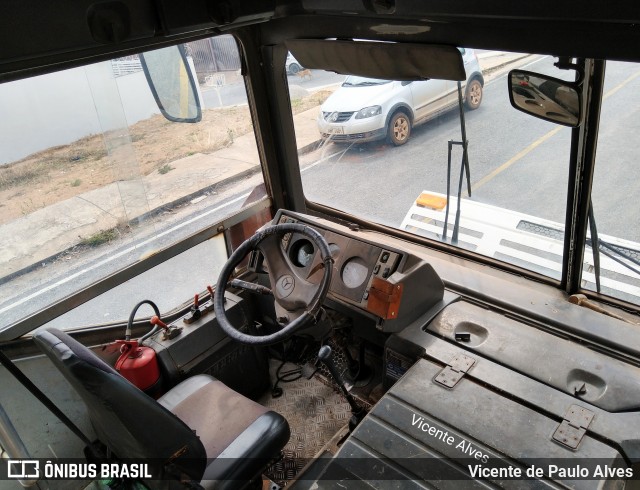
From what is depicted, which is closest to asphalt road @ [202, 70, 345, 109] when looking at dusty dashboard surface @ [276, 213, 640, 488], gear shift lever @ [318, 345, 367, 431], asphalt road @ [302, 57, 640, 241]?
asphalt road @ [302, 57, 640, 241]

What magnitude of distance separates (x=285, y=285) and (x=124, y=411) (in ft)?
3.25

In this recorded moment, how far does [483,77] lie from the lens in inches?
90.0

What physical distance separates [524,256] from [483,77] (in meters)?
0.93

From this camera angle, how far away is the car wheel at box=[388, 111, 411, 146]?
271 cm

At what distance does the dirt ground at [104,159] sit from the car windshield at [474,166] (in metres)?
0.31

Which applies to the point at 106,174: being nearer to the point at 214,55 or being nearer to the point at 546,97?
the point at 214,55

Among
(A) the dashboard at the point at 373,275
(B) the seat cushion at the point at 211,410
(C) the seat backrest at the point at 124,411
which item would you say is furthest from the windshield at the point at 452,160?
(C) the seat backrest at the point at 124,411

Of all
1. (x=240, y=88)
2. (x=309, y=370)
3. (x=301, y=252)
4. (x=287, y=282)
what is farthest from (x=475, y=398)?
(x=240, y=88)

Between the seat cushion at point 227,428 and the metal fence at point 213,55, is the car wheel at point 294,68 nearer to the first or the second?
the metal fence at point 213,55

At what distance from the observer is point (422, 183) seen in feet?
9.21

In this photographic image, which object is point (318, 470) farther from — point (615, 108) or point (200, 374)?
point (615, 108)

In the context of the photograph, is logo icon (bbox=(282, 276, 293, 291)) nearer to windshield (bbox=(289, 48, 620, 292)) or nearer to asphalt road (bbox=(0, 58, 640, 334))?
asphalt road (bbox=(0, 58, 640, 334))

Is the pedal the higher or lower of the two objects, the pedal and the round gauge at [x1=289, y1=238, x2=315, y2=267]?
the lower

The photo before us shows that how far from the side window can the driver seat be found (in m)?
0.62
